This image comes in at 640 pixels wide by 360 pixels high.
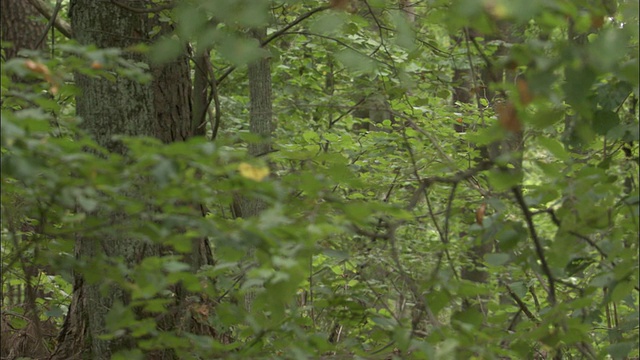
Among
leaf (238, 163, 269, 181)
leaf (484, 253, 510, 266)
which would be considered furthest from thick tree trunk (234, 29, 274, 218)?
leaf (238, 163, 269, 181)

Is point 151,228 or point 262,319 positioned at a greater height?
point 151,228

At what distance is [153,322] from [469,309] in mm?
1317

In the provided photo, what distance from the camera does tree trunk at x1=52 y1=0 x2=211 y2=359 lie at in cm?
444

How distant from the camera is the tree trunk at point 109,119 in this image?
4.44 metres

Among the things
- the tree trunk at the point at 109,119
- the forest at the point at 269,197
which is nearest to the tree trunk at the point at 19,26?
the forest at the point at 269,197

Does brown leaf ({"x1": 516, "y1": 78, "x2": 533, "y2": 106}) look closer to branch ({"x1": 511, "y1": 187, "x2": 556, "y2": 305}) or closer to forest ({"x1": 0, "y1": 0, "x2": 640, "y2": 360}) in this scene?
forest ({"x1": 0, "y1": 0, "x2": 640, "y2": 360})

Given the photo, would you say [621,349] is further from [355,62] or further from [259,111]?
[259,111]

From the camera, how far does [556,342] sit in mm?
3393

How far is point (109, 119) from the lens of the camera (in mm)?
4500

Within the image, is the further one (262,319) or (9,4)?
(9,4)

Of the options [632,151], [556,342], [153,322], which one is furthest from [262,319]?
[632,151]

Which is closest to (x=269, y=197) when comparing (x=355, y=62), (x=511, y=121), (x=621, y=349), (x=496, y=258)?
(x=355, y=62)

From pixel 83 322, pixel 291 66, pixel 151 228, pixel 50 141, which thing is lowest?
pixel 83 322

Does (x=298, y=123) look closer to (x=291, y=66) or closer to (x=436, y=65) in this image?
(x=291, y=66)
